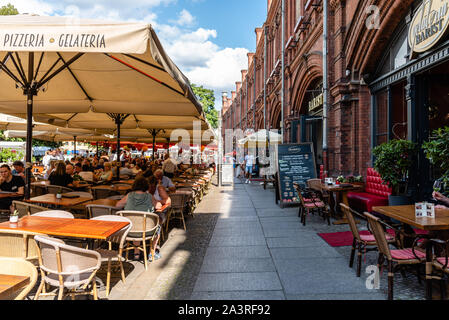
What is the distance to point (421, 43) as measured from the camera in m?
6.81

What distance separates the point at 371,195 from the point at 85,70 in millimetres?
7295

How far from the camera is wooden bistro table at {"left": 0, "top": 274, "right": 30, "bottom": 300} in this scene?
222cm

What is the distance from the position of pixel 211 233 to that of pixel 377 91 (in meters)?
6.27

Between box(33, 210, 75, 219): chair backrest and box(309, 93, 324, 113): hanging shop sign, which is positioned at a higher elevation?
box(309, 93, 324, 113): hanging shop sign

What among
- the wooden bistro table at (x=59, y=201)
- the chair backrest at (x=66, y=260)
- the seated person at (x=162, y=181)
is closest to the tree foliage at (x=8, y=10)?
the seated person at (x=162, y=181)

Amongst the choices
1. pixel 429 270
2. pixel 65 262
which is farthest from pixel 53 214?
pixel 429 270

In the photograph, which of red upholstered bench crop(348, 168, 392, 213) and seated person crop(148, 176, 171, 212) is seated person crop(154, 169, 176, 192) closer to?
seated person crop(148, 176, 171, 212)

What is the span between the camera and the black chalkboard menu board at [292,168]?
1003 centimetres

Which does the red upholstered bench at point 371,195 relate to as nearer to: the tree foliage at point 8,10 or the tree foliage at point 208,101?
the tree foliage at point 8,10

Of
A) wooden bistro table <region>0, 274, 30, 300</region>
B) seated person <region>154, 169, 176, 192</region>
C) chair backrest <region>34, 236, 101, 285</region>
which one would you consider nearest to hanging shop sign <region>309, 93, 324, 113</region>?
seated person <region>154, 169, 176, 192</region>

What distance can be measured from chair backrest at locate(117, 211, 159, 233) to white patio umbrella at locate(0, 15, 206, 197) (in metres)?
1.80
